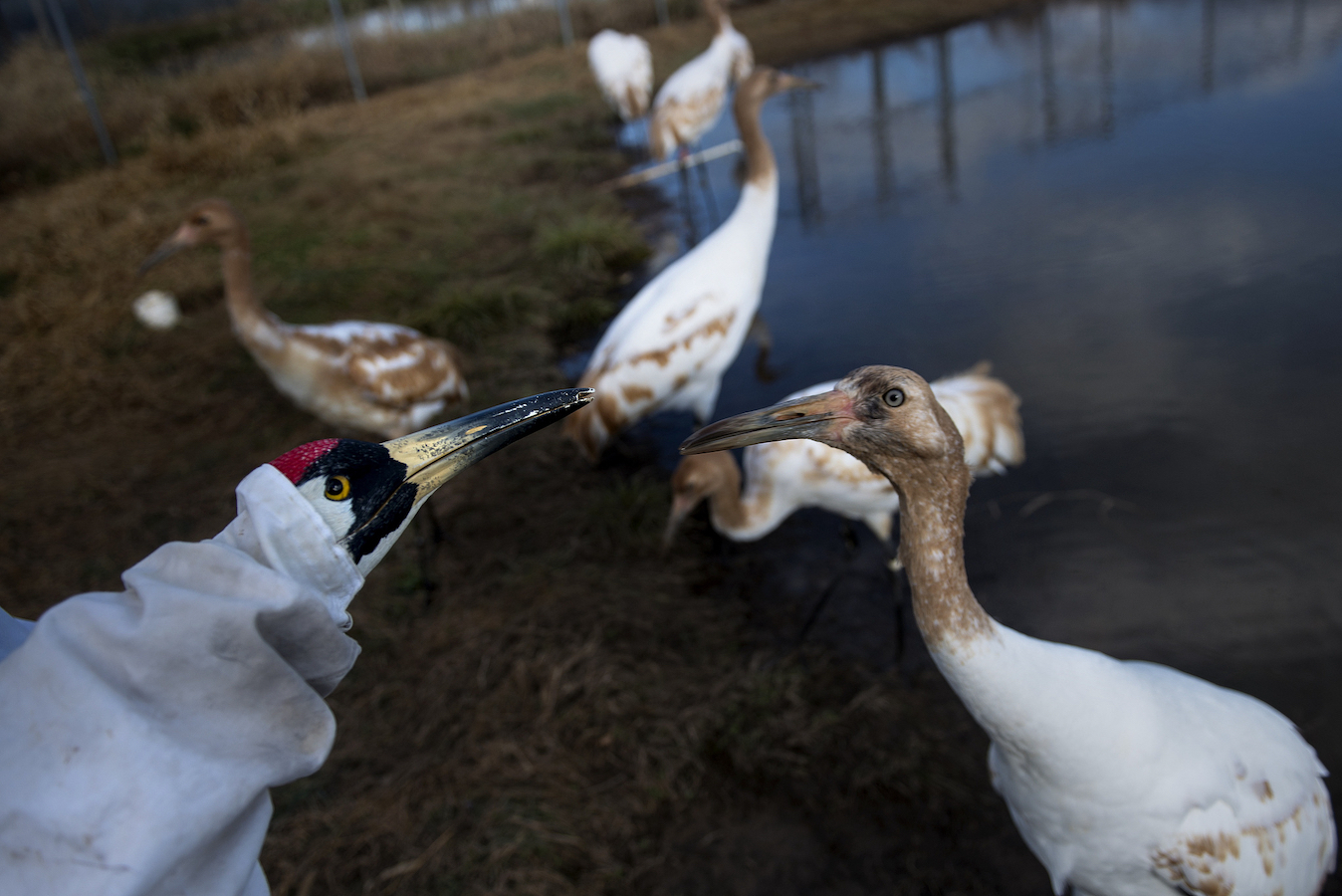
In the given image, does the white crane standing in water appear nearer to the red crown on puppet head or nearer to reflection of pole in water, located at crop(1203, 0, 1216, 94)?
reflection of pole in water, located at crop(1203, 0, 1216, 94)

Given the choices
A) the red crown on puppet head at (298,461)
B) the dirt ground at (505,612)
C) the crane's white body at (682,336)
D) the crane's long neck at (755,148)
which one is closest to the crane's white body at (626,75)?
the dirt ground at (505,612)

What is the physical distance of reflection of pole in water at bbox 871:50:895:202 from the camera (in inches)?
275

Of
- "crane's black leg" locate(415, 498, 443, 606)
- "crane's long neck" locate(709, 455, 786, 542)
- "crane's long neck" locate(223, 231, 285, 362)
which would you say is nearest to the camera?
"crane's long neck" locate(709, 455, 786, 542)

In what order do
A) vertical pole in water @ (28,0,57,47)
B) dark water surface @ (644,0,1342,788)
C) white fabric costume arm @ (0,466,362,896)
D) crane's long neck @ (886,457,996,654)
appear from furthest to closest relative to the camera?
vertical pole in water @ (28,0,57,47)
dark water surface @ (644,0,1342,788)
crane's long neck @ (886,457,996,654)
white fabric costume arm @ (0,466,362,896)

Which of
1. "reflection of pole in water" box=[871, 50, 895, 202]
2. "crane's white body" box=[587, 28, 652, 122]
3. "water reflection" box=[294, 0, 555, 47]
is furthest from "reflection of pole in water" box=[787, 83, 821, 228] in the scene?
"water reflection" box=[294, 0, 555, 47]

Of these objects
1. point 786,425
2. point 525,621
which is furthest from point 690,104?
point 786,425

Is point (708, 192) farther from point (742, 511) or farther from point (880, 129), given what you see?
point (742, 511)

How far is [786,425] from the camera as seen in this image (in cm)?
187

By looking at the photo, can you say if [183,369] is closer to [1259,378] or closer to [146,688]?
[146,688]

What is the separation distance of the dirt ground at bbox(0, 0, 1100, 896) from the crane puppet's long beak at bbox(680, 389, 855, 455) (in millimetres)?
1384

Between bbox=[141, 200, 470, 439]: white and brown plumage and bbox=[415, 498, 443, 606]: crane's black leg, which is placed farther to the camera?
bbox=[141, 200, 470, 439]: white and brown plumage

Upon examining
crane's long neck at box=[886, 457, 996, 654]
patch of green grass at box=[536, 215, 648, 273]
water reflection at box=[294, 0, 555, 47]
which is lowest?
patch of green grass at box=[536, 215, 648, 273]

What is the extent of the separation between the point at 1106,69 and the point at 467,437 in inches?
353

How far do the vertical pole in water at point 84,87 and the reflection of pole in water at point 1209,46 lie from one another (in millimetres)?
12300
